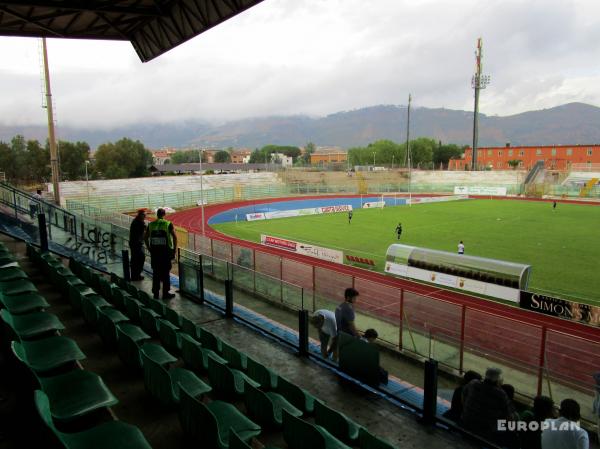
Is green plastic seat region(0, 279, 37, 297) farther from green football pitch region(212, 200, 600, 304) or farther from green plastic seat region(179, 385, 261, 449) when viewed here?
green football pitch region(212, 200, 600, 304)

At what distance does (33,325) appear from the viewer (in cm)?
545

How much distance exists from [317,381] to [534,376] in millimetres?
3188

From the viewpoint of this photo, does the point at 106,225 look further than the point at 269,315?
Yes

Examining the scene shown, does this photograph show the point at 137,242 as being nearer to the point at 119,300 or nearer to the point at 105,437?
the point at 119,300

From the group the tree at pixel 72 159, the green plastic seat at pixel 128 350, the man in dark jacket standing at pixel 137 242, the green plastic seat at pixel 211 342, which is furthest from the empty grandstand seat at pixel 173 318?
the tree at pixel 72 159

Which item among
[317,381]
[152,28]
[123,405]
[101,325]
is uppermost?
[152,28]

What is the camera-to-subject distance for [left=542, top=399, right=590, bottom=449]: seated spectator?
4.19m

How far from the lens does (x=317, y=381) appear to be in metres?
6.91

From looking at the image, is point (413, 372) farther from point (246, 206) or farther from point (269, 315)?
point (246, 206)

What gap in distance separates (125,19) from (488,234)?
94.4 ft

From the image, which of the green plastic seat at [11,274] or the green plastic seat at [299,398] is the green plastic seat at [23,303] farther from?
the green plastic seat at [299,398]

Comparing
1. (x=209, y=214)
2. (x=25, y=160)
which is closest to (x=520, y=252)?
(x=209, y=214)

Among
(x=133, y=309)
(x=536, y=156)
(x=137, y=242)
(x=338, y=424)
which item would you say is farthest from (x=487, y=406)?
(x=536, y=156)

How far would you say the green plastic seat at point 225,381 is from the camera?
498cm
